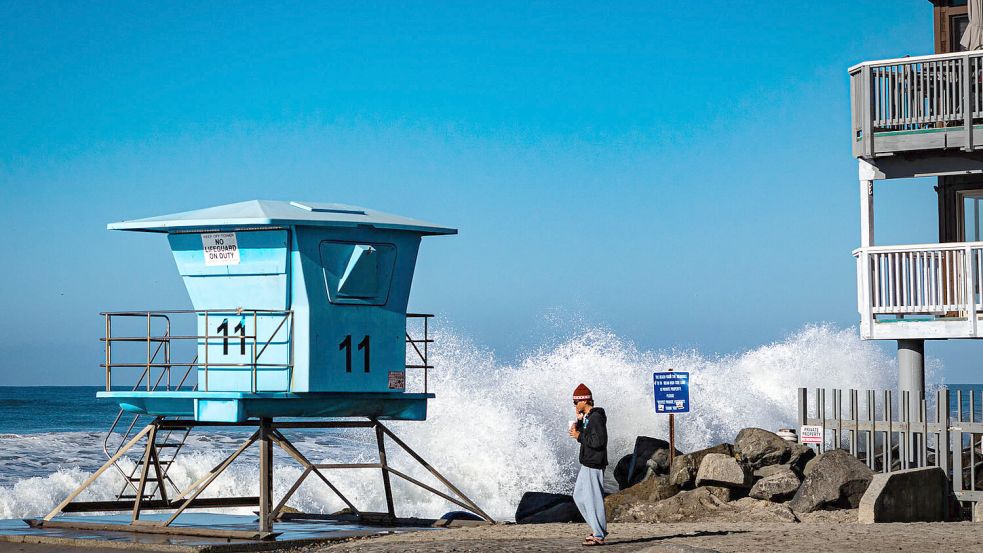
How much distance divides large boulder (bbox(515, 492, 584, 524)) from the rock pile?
72 centimetres

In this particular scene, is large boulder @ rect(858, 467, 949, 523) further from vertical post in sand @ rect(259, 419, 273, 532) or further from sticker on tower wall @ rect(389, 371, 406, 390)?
vertical post in sand @ rect(259, 419, 273, 532)

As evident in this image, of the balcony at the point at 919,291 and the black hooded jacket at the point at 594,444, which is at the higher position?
the balcony at the point at 919,291

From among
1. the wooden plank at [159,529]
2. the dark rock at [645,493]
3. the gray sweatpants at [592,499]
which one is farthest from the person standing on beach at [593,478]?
the dark rock at [645,493]

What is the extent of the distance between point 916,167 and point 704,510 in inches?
277

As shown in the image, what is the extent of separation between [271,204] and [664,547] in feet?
24.6

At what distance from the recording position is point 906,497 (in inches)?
671

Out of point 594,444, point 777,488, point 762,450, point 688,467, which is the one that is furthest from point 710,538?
point 762,450

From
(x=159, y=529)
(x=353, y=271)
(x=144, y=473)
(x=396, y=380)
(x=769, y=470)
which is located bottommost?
(x=159, y=529)

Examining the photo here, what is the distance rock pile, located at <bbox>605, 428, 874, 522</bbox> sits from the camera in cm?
1838

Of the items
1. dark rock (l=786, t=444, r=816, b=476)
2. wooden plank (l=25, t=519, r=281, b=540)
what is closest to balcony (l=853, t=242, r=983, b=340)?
dark rock (l=786, t=444, r=816, b=476)

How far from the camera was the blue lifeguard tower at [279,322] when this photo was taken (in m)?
16.4

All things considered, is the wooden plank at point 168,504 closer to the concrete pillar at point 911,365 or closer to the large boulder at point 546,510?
the large boulder at point 546,510

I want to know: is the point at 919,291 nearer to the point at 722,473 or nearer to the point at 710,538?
the point at 722,473

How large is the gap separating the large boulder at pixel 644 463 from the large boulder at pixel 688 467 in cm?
170
